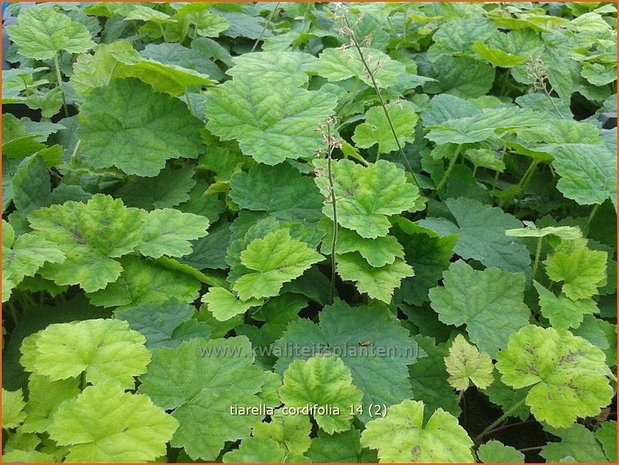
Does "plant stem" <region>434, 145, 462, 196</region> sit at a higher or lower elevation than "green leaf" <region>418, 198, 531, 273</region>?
higher

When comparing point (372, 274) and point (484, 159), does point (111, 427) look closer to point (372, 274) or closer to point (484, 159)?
point (372, 274)

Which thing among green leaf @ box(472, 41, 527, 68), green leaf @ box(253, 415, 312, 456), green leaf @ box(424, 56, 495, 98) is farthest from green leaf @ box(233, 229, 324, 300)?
green leaf @ box(472, 41, 527, 68)

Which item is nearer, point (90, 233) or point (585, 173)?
point (90, 233)

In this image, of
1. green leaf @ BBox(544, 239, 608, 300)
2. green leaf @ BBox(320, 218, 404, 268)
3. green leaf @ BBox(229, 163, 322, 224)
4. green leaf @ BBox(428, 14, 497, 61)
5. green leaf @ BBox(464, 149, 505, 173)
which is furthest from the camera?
green leaf @ BBox(428, 14, 497, 61)

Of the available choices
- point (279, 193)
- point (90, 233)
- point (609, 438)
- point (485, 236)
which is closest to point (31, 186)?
point (90, 233)

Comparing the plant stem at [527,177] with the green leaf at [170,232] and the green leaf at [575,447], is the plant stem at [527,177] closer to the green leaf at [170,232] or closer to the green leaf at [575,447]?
the green leaf at [575,447]

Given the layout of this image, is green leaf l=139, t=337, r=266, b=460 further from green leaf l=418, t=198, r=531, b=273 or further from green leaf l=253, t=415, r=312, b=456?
green leaf l=418, t=198, r=531, b=273

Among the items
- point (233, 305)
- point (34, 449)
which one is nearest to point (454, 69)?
point (233, 305)

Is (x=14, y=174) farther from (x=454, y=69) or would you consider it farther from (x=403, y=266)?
(x=454, y=69)
